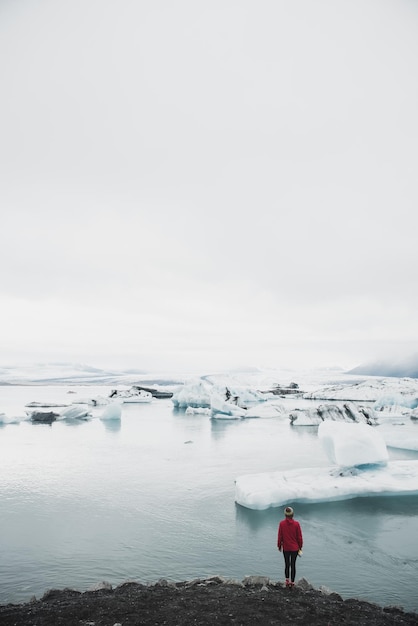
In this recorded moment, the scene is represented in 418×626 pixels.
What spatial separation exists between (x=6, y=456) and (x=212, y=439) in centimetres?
941

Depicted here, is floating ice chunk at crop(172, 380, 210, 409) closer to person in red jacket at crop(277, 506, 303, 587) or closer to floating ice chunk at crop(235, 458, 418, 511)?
floating ice chunk at crop(235, 458, 418, 511)

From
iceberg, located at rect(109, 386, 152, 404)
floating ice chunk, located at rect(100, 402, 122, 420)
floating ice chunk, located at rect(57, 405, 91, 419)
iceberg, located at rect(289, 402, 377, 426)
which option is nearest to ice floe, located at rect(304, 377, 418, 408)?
iceberg, located at rect(289, 402, 377, 426)

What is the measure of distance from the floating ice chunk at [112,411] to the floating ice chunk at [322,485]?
18.0m

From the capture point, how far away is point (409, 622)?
4652 millimetres

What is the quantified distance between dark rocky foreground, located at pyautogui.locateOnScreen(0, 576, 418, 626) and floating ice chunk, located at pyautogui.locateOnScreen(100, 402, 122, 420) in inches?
881

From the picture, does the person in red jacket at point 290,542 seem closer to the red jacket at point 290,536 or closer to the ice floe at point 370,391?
the red jacket at point 290,536

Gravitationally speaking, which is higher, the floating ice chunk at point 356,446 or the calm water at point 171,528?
the floating ice chunk at point 356,446

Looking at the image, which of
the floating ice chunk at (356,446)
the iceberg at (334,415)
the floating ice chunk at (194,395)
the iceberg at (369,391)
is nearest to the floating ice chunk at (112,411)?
the floating ice chunk at (194,395)

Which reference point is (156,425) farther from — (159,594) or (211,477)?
(159,594)

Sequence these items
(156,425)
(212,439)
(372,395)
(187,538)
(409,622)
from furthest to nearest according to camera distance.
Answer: (372,395), (156,425), (212,439), (187,538), (409,622)

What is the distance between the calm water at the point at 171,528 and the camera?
6.37 meters

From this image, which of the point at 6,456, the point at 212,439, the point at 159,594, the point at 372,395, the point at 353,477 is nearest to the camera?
the point at 159,594

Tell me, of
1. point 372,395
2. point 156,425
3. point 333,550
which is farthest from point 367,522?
point 372,395

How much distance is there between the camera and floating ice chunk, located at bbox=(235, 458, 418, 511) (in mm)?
9664
